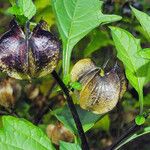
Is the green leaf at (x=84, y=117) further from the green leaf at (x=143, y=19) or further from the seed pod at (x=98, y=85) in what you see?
the green leaf at (x=143, y=19)

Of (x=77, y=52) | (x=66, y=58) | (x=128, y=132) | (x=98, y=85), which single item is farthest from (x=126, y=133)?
(x=77, y=52)

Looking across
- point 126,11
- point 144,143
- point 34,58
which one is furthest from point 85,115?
point 144,143

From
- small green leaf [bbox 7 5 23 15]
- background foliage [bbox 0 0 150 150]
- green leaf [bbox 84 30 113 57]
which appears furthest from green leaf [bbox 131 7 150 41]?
green leaf [bbox 84 30 113 57]

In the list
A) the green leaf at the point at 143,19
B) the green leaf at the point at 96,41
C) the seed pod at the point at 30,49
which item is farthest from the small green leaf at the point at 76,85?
the green leaf at the point at 96,41

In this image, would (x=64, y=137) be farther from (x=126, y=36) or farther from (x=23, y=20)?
(x=23, y=20)

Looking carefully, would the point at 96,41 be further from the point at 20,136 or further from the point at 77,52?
the point at 20,136

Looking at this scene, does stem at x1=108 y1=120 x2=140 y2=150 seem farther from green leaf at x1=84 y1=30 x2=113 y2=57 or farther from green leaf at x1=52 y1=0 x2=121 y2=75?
green leaf at x1=84 y1=30 x2=113 y2=57
